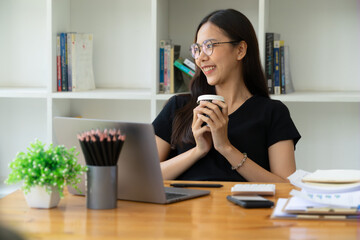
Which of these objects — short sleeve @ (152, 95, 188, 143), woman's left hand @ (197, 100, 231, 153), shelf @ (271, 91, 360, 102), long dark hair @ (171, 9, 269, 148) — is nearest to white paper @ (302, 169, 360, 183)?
woman's left hand @ (197, 100, 231, 153)

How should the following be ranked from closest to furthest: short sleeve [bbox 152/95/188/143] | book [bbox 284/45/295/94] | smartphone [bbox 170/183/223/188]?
smartphone [bbox 170/183/223/188] < short sleeve [bbox 152/95/188/143] < book [bbox 284/45/295/94]

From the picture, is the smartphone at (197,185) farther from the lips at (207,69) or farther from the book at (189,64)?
the book at (189,64)

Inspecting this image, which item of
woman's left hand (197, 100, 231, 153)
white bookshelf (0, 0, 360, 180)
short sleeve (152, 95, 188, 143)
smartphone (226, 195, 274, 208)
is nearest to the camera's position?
smartphone (226, 195, 274, 208)

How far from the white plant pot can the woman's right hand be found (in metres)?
0.66

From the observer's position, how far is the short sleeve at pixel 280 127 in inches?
77.4

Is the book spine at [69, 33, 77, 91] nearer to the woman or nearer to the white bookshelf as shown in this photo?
the white bookshelf

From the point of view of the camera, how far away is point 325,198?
1.27m

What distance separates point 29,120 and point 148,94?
3.14ft

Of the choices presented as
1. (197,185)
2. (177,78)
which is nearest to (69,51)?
(177,78)

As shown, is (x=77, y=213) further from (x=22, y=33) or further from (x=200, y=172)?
(x=22, y=33)

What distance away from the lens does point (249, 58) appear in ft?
6.81

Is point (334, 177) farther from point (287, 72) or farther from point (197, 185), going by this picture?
point (287, 72)

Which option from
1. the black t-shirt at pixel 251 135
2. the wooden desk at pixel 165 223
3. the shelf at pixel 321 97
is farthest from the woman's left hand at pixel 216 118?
the shelf at pixel 321 97

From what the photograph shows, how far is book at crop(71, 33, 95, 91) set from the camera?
289 cm
